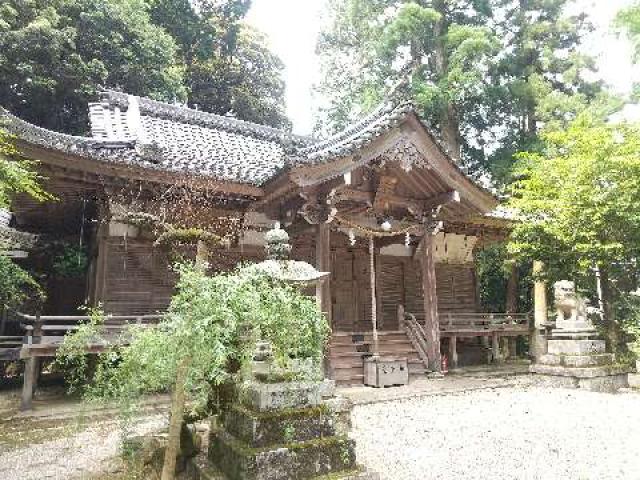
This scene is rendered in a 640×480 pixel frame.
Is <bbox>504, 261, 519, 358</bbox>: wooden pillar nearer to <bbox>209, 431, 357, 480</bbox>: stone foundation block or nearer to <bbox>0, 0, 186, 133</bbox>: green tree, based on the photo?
<bbox>209, 431, 357, 480</bbox>: stone foundation block

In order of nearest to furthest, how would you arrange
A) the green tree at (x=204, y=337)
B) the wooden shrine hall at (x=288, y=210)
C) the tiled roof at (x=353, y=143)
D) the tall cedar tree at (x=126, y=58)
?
A: 1. the green tree at (x=204, y=337)
2. the wooden shrine hall at (x=288, y=210)
3. the tiled roof at (x=353, y=143)
4. the tall cedar tree at (x=126, y=58)

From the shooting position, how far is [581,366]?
403 inches

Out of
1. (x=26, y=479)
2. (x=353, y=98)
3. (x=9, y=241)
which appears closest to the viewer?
(x=26, y=479)

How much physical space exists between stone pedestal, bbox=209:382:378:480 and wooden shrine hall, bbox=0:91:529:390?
3.27m

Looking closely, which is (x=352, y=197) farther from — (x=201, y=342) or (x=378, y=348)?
(x=201, y=342)

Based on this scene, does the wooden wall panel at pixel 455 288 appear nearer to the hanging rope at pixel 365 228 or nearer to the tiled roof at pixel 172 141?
the hanging rope at pixel 365 228

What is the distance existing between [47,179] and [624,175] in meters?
A: 12.9

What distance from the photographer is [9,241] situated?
41.8 ft

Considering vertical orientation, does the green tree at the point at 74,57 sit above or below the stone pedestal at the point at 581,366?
above

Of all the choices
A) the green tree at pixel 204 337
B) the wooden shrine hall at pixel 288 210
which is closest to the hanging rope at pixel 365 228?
the wooden shrine hall at pixel 288 210

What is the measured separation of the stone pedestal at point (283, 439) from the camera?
3.77 meters

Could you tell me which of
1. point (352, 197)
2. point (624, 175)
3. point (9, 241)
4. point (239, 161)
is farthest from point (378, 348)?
point (9, 241)

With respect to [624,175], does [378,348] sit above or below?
below

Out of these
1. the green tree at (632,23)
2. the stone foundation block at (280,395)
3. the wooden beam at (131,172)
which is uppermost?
the green tree at (632,23)
